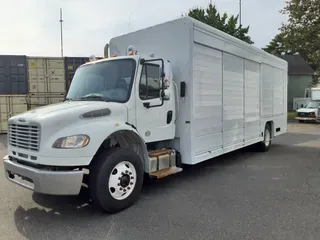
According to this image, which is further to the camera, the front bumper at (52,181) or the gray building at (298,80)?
the gray building at (298,80)

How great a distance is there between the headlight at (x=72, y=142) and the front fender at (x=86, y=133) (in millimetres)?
40

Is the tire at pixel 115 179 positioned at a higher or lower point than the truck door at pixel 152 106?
lower

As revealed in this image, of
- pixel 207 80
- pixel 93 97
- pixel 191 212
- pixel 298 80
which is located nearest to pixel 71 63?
pixel 207 80

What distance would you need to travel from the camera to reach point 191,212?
14.3ft

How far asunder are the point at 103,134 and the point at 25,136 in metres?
1.11

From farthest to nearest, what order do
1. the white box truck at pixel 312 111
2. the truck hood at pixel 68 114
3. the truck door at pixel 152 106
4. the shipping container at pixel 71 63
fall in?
the white box truck at pixel 312 111
the shipping container at pixel 71 63
the truck door at pixel 152 106
the truck hood at pixel 68 114

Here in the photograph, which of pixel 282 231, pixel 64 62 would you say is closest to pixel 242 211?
pixel 282 231

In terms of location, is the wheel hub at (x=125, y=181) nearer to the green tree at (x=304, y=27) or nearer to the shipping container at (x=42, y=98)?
the shipping container at (x=42, y=98)

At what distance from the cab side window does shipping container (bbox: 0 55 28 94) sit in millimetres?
11770

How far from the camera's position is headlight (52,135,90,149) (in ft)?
12.6

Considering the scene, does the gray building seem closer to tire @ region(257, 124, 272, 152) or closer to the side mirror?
tire @ region(257, 124, 272, 152)

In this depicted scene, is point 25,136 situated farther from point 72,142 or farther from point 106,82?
point 106,82

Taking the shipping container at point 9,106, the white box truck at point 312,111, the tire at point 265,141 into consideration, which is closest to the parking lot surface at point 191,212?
the tire at point 265,141

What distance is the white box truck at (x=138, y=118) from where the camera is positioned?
391cm
